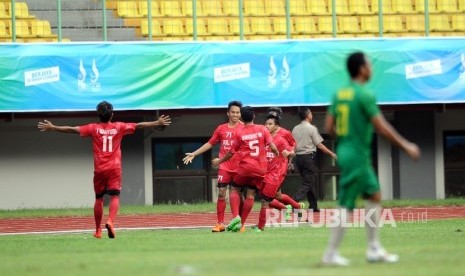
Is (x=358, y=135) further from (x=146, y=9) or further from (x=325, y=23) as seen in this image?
(x=146, y=9)

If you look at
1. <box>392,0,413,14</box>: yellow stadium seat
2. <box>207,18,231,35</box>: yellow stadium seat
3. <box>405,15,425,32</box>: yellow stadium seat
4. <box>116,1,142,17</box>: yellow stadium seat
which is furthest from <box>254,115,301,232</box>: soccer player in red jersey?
<box>392,0,413,14</box>: yellow stadium seat

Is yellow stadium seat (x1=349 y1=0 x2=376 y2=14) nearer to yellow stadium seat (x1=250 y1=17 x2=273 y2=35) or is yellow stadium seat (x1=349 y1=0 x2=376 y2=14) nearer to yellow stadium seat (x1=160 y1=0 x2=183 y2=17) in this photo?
yellow stadium seat (x1=250 y1=17 x2=273 y2=35)

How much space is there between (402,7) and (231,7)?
4.22 m

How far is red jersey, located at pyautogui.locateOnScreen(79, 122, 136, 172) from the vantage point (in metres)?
17.7

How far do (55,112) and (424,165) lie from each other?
907 cm

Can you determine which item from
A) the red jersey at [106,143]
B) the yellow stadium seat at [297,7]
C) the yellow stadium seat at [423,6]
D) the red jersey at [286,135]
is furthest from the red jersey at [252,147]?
the yellow stadium seat at [423,6]

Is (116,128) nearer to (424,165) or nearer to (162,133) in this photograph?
(162,133)

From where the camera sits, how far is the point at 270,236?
16703 millimetres

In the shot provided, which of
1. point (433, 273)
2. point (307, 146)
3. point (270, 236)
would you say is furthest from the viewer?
point (307, 146)

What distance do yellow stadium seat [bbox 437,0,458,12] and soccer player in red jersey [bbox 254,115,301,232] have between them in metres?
11.3

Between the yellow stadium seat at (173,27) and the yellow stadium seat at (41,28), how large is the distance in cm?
271

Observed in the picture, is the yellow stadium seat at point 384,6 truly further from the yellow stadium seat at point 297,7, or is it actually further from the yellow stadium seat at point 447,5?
the yellow stadium seat at point 297,7

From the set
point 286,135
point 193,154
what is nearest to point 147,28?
point 286,135

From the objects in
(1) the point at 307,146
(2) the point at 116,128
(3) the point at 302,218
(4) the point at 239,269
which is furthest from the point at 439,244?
(1) the point at 307,146
